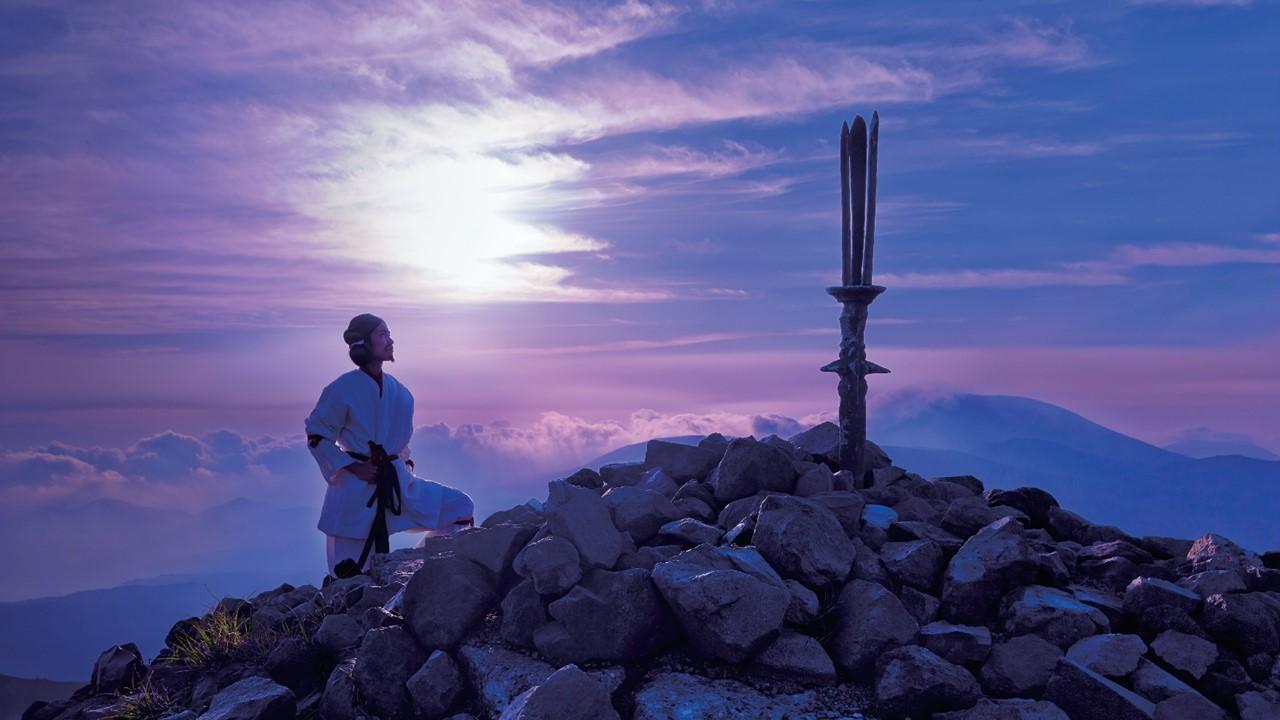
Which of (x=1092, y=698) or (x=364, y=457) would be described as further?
(x=364, y=457)

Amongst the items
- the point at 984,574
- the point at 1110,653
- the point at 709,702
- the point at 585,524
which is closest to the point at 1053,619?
the point at 1110,653

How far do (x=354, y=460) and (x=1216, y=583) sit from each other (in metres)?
7.71

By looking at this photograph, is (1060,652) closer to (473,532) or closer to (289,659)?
(473,532)

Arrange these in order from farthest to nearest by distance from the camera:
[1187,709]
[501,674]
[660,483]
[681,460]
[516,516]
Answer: [681,460]
[516,516]
[660,483]
[501,674]
[1187,709]

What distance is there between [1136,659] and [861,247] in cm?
462

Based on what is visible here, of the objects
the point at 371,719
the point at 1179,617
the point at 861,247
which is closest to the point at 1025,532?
the point at 1179,617

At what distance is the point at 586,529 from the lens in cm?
641

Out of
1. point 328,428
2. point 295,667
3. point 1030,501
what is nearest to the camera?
point 295,667

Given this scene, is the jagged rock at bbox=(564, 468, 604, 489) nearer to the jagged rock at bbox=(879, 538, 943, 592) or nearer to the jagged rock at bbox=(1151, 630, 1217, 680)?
the jagged rock at bbox=(879, 538, 943, 592)

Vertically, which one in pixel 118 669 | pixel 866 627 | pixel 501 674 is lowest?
pixel 118 669

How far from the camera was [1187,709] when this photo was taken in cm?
573

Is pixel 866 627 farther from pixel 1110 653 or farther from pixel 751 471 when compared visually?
pixel 751 471

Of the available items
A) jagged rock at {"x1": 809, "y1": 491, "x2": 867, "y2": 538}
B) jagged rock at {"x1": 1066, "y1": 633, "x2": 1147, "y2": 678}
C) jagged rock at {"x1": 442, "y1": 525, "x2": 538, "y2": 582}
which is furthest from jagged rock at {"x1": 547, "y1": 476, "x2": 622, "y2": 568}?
jagged rock at {"x1": 1066, "y1": 633, "x2": 1147, "y2": 678}

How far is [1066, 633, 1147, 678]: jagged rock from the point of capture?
5.94 meters
